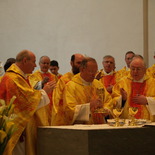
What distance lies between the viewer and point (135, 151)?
5168 millimetres

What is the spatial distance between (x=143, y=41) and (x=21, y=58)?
6.21m

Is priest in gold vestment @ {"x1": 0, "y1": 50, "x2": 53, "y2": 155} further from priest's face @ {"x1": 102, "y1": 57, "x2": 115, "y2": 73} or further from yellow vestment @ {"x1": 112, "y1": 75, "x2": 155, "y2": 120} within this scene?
priest's face @ {"x1": 102, "y1": 57, "x2": 115, "y2": 73}

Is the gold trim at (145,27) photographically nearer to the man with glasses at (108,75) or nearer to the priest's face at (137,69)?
the man with glasses at (108,75)

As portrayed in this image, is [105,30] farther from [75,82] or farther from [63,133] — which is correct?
[63,133]

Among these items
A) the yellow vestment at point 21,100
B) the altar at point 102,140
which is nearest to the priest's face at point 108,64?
the yellow vestment at point 21,100

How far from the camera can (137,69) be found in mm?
6785

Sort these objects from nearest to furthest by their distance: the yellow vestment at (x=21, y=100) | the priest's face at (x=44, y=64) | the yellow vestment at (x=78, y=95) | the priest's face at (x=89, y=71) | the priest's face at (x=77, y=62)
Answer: the yellow vestment at (x=21, y=100)
the yellow vestment at (x=78, y=95)
the priest's face at (x=89, y=71)
the priest's face at (x=77, y=62)
the priest's face at (x=44, y=64)

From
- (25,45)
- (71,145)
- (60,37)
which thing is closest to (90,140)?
(71,145)

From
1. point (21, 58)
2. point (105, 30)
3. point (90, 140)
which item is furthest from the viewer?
point (105, 30)

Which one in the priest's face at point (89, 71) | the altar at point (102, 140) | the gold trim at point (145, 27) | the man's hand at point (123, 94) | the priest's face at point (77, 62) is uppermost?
the gold trim at point (145, 27)

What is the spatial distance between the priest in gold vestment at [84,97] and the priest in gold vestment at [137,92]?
9.5 inches

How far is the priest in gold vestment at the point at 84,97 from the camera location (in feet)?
20.0

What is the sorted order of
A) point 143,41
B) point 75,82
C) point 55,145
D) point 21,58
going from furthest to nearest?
point 143,41 < point 75,82 < point 21,58 < point 55,145

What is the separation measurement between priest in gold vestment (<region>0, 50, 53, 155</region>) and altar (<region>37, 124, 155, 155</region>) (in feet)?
1.28
